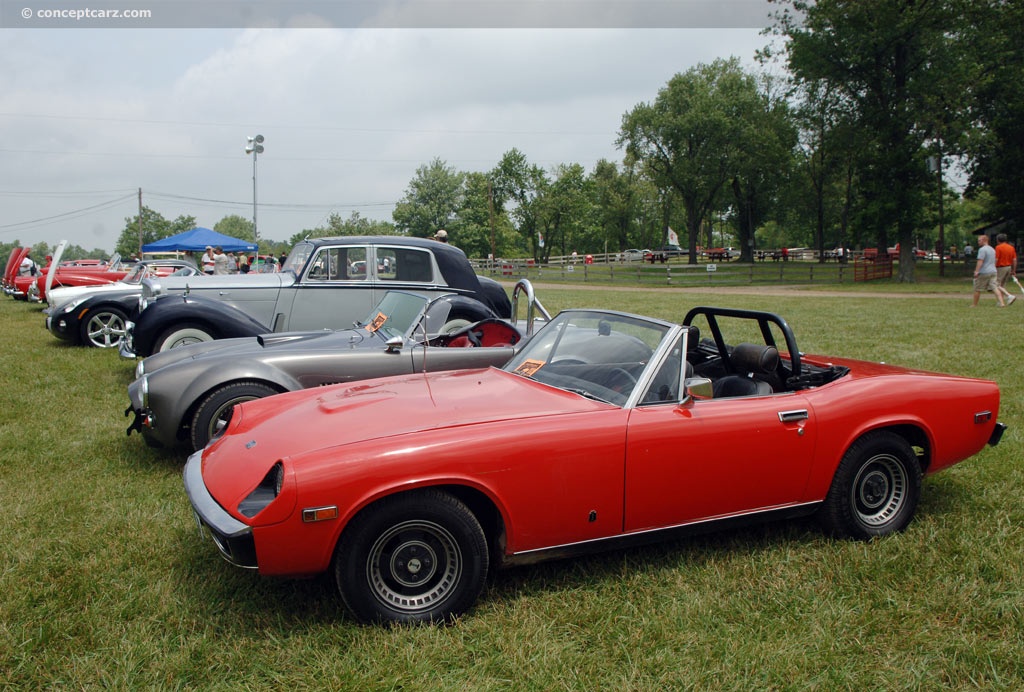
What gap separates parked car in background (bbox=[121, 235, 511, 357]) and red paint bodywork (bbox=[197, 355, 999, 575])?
528cm

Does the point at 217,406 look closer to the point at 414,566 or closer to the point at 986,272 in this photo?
the point at 414,566

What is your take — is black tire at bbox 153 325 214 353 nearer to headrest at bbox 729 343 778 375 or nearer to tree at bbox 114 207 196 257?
headrest at bbox 729 343 778 375

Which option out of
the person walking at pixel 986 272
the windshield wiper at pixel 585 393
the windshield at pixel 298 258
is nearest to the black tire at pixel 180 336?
the windshield at pixel 298 258

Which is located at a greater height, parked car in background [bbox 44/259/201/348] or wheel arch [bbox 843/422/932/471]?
parked car in background [bbox 44/259/201/348]

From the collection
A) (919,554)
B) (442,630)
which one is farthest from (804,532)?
(442,630)

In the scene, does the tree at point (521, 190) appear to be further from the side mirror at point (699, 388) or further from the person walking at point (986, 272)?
the side mirror at point (699, 388)

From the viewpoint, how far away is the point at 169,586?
336cm

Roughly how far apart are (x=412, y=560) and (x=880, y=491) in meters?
2.61

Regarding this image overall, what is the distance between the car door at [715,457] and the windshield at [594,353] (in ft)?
0.91

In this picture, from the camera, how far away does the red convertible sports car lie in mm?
2809

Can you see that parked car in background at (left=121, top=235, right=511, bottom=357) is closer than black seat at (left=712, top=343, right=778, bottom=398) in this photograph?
No

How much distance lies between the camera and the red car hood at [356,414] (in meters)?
3.03

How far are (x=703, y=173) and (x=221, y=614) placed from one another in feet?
166

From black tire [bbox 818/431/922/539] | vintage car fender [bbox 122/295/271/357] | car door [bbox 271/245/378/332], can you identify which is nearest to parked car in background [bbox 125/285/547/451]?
vintage car fender [bbox 122/295/271/357]
